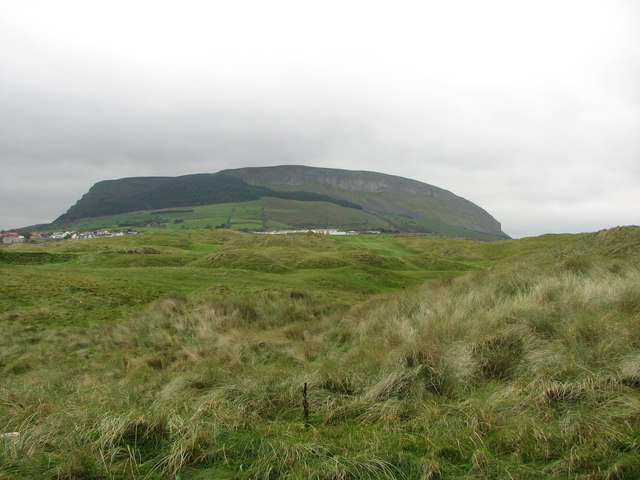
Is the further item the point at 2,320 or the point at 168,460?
the point at 2,320

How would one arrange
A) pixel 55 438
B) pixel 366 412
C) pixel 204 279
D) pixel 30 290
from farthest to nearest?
1. pixel 204 279
2. pixel 30 290
3. pixel 366 412
4. pixel 55 438

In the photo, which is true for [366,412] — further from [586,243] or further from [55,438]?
[586,243]

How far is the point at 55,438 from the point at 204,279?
20164 mm

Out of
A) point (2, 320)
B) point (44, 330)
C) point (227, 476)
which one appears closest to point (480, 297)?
point (227, 476)

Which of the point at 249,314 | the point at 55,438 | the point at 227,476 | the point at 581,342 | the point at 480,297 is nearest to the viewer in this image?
the point at 227,476

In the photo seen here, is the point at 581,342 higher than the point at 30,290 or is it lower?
higher

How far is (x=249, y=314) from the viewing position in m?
13.1

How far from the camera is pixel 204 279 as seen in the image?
2333cm

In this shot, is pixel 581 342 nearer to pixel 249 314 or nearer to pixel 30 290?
pixel 249 314

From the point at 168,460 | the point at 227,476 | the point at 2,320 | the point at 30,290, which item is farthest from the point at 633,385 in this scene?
the point at 30,290

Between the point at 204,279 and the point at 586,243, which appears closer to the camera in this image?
the point at 204,279

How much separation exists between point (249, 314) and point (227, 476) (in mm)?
9873

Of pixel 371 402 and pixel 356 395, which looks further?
pixel 356 395

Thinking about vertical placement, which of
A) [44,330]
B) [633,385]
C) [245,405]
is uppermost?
[633,385]
